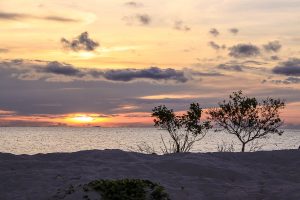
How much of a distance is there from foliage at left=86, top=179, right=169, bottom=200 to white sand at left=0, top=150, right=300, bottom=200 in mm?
896

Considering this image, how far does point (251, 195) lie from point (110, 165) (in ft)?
21.9

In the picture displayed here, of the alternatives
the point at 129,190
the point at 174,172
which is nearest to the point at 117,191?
the point at 129,190

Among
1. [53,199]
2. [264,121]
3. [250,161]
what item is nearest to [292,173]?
[250,161]

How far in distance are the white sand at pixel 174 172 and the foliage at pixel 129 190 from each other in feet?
2.94

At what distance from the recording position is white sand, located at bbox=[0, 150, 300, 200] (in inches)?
738

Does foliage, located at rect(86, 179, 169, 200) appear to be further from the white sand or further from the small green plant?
the white sand

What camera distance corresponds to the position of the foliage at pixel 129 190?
Result: 1661 cm

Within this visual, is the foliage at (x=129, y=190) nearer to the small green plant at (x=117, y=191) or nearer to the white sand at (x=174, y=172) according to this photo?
the small green plant at (x=117, y=191)

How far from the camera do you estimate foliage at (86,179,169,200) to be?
16.6 m

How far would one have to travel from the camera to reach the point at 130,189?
55.4 feet

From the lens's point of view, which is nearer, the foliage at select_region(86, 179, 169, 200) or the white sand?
the foliage at select_region(86, 179, 169, 200)

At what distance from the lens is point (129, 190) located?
55.3ft

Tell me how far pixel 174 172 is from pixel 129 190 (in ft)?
17.2

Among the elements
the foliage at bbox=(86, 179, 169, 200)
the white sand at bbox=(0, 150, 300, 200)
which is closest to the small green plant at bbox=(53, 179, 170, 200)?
the foliage at bbox=(86, 179, 169, 200)
